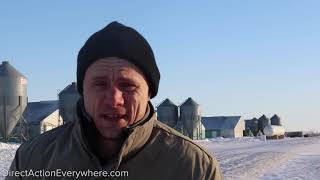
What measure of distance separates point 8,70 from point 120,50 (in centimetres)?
4011

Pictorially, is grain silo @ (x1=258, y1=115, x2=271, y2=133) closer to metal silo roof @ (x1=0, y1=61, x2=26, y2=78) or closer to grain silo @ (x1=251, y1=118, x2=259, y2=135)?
grain silo @ (x1=251, y1=118, x2=259, y2=135)

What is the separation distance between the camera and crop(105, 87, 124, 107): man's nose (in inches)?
80.7

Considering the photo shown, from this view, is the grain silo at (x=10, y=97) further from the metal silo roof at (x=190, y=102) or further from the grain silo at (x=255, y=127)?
the grain silo at (x=255, y=127)

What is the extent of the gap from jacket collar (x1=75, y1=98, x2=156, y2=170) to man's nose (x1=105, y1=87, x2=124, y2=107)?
0.11m

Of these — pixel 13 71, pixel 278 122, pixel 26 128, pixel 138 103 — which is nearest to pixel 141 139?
pixel 138 103

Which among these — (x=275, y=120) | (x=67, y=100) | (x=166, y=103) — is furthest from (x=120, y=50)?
(x=275, y=120)

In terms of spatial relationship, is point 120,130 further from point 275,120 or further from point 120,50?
point 275,120

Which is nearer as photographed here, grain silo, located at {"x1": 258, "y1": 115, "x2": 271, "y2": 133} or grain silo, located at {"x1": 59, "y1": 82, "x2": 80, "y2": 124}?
grain silo, located at {"x1": 59, "y1": 82, "x2": 80, "y2": 124}

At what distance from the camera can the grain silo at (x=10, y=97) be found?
131 ft

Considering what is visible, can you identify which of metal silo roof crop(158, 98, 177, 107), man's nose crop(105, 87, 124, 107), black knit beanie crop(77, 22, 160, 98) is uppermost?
metal silo roof crop(158, 98, 177, 107)

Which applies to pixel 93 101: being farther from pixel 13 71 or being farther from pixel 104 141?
pixel 13 71

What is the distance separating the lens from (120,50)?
2.14m

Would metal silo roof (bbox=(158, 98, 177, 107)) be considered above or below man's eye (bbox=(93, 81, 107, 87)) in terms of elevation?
above

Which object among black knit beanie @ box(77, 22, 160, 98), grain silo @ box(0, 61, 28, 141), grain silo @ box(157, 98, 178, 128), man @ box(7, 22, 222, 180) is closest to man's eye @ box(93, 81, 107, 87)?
man @ box(7, 22, 222, 180)
